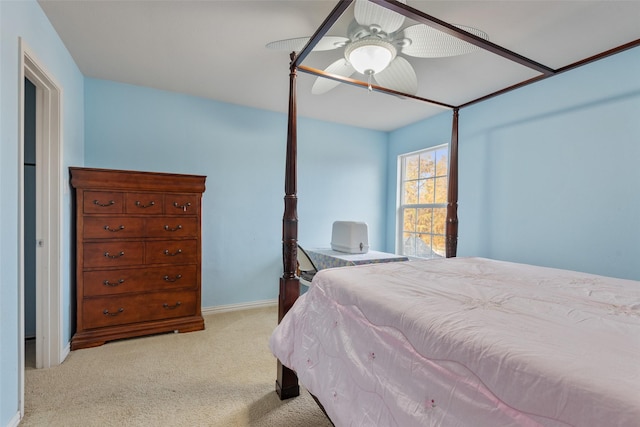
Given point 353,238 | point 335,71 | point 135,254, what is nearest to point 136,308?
point 135,254

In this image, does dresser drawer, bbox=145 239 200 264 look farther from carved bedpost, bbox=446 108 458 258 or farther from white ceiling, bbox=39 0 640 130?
carved bedpost, bbox=446 108 458 258

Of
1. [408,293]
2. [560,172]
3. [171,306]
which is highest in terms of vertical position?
[560,172]

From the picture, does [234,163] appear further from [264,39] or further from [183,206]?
[264,39]

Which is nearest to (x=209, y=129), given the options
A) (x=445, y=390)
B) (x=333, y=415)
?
(x=333, y=415)

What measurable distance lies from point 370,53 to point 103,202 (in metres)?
2.35

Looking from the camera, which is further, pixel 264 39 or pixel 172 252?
pixel 172 252

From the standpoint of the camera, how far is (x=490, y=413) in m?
0.66

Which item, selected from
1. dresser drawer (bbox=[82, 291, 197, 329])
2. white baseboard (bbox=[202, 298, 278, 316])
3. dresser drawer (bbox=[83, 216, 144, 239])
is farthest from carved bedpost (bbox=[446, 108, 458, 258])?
dresser drawer (bbox=[83, 216, 144, 239])

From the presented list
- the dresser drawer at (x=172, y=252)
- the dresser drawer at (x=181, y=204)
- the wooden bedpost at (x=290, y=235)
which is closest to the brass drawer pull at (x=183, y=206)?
the dresser drawer at (x=181, y=204)

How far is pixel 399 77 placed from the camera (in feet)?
6.66

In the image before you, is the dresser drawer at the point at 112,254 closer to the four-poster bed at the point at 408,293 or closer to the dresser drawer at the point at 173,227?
the dresser drawer at the point at 173,227

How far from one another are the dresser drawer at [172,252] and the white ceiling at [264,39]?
4.96ft
